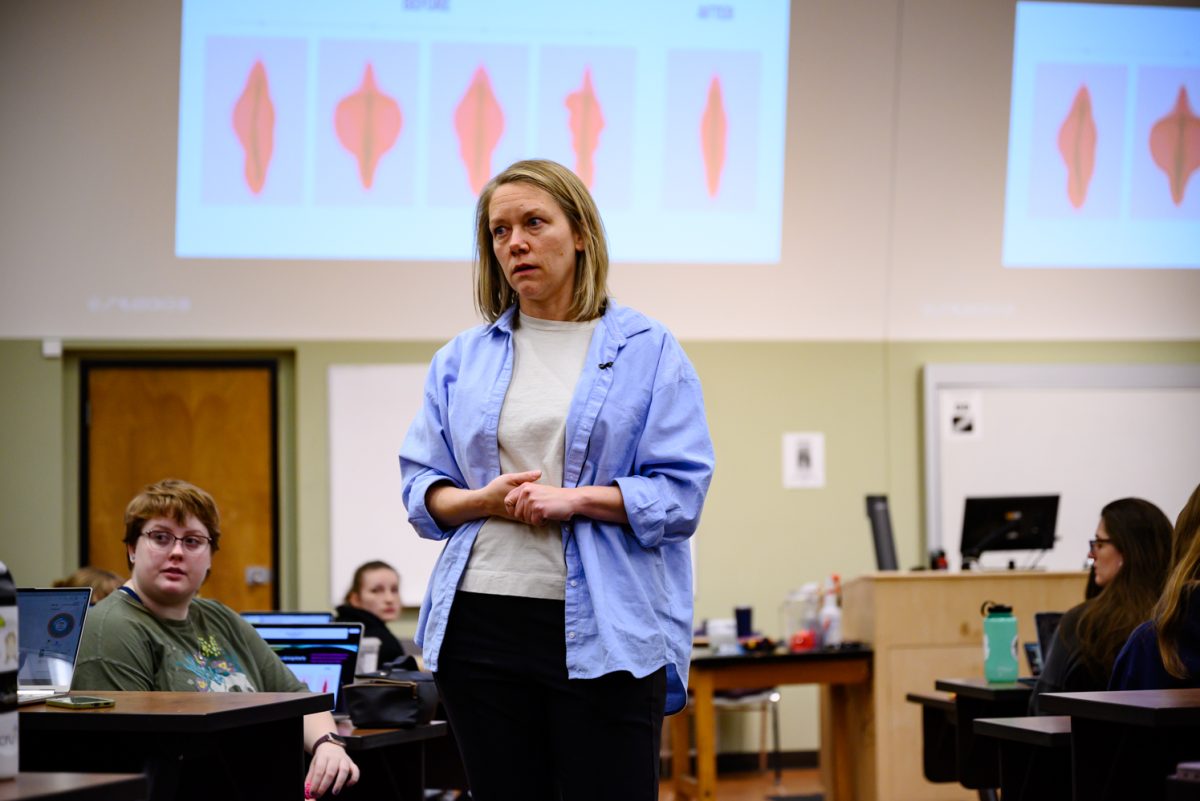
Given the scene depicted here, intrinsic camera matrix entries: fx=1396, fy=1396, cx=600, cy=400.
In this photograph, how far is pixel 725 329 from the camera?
7.02 meters

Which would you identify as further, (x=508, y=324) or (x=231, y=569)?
(x=231, y=569)

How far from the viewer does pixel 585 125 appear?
Answer: 6.68 meters

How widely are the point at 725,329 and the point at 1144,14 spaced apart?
103 inches

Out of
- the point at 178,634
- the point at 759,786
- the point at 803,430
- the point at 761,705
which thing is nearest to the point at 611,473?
the point at 178,634

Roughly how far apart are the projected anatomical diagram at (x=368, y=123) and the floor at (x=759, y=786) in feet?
10.7

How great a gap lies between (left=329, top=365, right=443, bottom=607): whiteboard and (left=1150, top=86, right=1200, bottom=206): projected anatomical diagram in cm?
387

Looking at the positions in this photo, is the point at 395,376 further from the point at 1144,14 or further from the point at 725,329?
the point at 1144,14

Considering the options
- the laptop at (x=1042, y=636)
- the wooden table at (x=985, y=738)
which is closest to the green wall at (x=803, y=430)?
the laptop at (x=1042, y=636)

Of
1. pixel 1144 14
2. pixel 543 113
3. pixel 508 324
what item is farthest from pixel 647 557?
pixel 1144 14

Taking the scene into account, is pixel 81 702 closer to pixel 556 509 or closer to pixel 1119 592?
pixel 556 509

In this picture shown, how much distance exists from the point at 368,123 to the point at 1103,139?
3.64 metres

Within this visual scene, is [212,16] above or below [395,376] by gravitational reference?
above

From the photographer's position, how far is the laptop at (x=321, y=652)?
342 centimetres

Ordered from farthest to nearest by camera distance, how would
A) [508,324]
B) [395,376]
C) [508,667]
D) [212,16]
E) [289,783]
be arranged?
[395,376]
[212,16]
[289,783]
[508,324]
[508,667]
